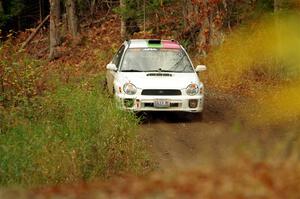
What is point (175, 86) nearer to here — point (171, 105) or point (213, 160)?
point (171, 105)

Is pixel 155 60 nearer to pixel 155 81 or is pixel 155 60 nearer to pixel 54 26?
pixel 155 81

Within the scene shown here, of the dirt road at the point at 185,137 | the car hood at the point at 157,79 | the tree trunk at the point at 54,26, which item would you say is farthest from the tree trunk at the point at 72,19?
the car hood at the point at 157,79

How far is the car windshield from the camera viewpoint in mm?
13672

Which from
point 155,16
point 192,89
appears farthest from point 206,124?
point 155,16

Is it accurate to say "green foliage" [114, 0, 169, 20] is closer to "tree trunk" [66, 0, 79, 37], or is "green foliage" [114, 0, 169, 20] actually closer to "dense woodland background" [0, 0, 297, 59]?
"dense woodland background" [0, 0, 297, 59]

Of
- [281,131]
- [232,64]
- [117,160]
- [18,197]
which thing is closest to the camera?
[18,197]

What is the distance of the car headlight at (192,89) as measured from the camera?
42.3ft

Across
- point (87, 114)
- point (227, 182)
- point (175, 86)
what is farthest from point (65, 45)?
point (227, 182)

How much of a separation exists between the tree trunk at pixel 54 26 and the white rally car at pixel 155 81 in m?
15.8

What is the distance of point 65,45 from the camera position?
30625 mm

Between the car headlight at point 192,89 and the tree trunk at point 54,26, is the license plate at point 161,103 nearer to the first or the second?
the car headlight at point 192,89

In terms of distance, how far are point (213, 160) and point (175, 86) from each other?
137 inches

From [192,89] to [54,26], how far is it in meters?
18.2

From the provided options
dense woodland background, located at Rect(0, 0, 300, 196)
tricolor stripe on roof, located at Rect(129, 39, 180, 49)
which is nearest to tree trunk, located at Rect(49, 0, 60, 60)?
dense woodland background, located at Rect(0, 0, 300, 196)
